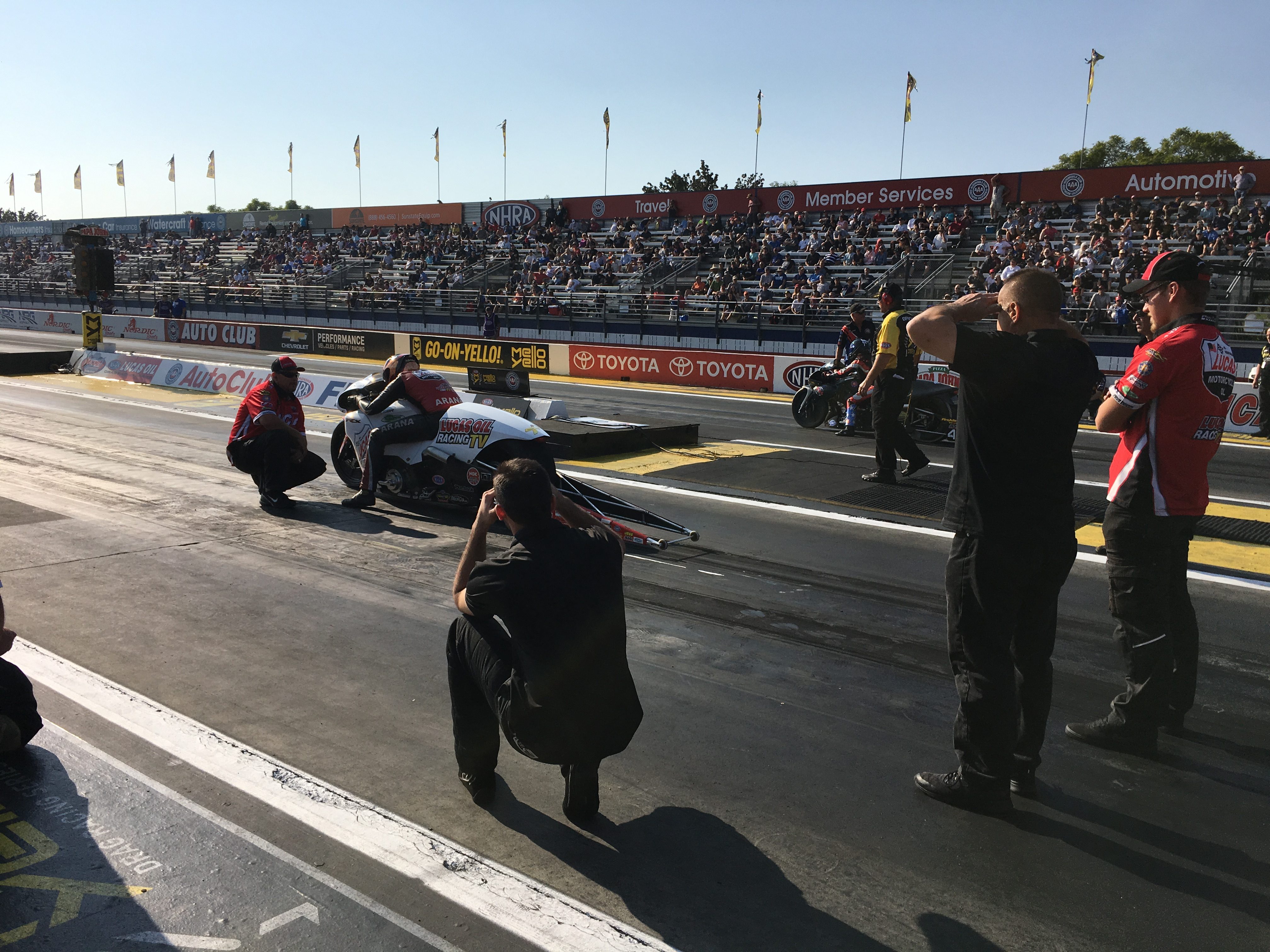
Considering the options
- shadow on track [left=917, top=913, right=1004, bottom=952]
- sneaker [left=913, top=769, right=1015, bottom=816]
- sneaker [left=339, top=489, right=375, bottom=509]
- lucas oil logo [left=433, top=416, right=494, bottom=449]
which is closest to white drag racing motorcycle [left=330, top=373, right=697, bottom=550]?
lucas oil logo [left=433, top=416, right=494, bottom=449]

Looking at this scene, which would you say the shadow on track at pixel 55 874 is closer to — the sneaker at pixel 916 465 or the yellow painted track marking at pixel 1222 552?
the yellow painted track marking at pixel 1222 552

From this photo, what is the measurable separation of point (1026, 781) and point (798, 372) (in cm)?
1807

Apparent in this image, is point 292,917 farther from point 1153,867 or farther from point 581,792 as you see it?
point 1153,867

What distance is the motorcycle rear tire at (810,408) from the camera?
15.9 m

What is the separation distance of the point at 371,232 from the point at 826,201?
2886 cm

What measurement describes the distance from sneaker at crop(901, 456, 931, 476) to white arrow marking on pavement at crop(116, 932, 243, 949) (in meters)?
9.40

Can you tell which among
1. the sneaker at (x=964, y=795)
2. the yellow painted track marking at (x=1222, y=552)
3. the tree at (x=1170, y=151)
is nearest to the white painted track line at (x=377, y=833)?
the sneaker at (x=964, y=795)

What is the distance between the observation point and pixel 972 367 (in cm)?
358

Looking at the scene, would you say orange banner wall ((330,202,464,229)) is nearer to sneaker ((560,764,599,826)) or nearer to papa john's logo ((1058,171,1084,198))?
papa john's logo ((1058,171,1084,198))

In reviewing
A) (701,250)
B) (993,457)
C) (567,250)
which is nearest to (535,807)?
(993,457)

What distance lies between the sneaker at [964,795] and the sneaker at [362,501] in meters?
6.89

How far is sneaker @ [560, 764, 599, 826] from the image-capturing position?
3.76 meters

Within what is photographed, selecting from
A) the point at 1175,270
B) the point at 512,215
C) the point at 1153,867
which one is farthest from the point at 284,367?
the point at 512,215

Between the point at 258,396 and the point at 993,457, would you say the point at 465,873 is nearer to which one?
the point at 993,457
